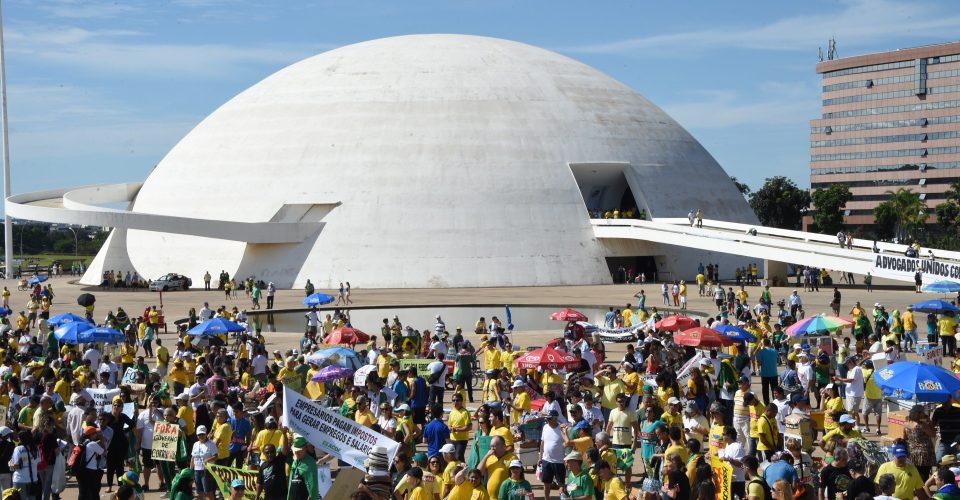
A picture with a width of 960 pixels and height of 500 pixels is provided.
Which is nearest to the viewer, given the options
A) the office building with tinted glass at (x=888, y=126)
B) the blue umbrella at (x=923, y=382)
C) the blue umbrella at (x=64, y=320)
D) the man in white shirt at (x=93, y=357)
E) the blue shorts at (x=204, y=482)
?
the blue shorts at (x=204, y=482)

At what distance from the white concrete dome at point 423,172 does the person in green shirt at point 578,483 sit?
141 feet

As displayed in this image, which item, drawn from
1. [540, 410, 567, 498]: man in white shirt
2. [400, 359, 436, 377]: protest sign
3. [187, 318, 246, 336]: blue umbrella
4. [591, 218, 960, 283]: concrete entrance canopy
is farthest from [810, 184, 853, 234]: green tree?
[540, 410, 567, 498]: man in white shirt

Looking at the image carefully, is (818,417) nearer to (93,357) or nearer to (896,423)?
(896,423)

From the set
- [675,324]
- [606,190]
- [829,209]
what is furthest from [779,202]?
[675,324]

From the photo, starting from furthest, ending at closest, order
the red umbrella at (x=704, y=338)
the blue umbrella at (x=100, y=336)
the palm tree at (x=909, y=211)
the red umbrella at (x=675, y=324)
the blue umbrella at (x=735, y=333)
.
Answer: the palm tree at (x=909, y=211) < the red umbrella at (x=675, y=324) < the blue umbrella at (x=100, y=336) < the blue umbrella at (x=735, y=333) < the red umbrella at (x=704, y=338)

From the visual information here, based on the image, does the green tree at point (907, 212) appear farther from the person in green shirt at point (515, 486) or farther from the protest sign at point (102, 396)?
the person in green shirt at point (515, 486)

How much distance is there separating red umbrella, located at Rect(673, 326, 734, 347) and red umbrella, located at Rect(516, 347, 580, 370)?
3465mm

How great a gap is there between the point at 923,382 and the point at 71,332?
54.4 feet

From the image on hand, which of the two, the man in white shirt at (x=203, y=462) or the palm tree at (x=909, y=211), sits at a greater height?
the palm tree at (x=909, y=211)

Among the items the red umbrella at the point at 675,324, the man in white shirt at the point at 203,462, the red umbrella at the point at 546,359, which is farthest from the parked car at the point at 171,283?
the man in white shirt at the point at 203,462

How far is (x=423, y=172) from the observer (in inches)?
2259

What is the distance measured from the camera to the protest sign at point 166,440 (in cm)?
1442

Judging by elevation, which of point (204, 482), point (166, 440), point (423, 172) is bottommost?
point (204, 482)

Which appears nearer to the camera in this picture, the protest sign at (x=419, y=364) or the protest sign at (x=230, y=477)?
the protest sign at (x=230, y=477)
